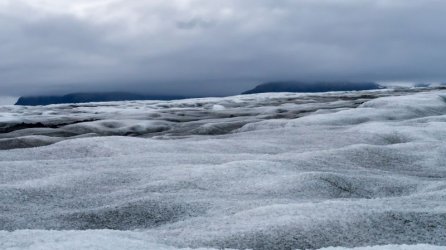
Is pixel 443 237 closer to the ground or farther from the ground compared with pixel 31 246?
closer to the ground

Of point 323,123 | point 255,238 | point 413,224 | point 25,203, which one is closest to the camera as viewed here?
point 255,238

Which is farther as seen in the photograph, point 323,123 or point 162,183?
point 323,123

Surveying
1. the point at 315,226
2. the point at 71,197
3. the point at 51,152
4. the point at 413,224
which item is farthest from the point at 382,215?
the point at 51,152

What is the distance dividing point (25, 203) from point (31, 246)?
174cm

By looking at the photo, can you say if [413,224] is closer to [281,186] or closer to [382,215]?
[382,215]

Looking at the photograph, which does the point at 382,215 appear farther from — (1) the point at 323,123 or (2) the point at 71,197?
(1) the point at 323,123

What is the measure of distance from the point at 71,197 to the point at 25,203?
0.37 metres

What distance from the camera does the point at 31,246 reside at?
2.70 m

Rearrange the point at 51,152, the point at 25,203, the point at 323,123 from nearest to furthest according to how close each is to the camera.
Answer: the point at 25,203 < the point at 51,152 < the point at 323,123

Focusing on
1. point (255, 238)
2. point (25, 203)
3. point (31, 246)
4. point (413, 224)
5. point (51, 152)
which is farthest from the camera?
point (51, 152)

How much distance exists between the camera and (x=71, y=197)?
4.57 m

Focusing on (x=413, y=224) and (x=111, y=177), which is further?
(x=111, y=177)

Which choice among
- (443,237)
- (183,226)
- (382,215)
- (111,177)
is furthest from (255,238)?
(111,177)

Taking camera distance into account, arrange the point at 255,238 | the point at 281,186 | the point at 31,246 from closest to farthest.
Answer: the point at 31,246 < the point at 255,238 < the point at 281,186
